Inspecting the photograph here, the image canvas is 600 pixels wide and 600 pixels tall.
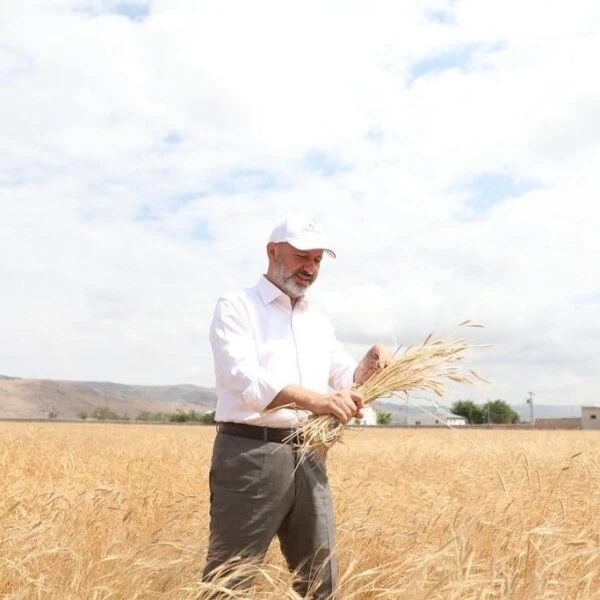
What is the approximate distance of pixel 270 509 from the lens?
3.29 m

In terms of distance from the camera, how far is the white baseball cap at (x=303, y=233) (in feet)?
11.0

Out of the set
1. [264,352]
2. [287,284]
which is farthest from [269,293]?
[264,352]

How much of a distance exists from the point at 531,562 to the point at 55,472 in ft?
19.8

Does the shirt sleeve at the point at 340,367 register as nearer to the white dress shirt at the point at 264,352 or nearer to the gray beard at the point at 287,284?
the white dress shirt at the point at 264,352

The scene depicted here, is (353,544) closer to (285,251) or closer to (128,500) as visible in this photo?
(285,251)

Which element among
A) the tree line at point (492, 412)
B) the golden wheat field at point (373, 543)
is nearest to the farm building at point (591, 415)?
the tree line at point (492, 412)

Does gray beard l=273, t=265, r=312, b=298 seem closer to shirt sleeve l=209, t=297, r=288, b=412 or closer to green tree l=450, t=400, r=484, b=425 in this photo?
shirt sleeve l=209, t=297, r=288, b=412

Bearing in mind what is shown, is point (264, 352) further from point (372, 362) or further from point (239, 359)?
point (372, 362)

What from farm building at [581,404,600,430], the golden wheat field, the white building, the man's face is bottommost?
the golden wheat field

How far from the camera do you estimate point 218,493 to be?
335 cm

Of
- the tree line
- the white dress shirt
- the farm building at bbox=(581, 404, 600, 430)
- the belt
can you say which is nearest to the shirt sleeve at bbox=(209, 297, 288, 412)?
the white dress shirt

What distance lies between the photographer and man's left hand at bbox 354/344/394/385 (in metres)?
3.47

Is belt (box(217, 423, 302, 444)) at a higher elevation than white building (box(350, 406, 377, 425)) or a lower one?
lower

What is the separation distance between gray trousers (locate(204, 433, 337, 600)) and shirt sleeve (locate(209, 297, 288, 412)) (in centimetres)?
22
